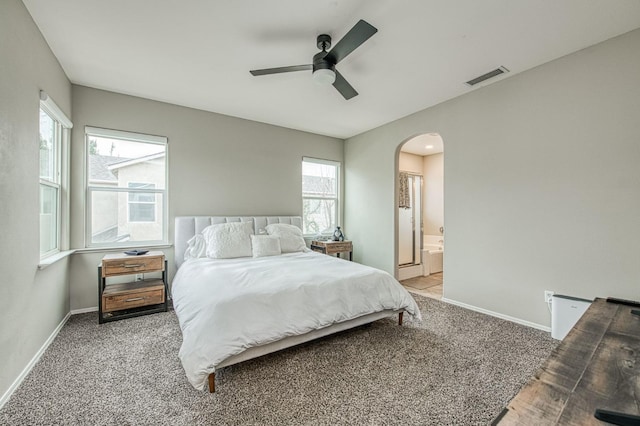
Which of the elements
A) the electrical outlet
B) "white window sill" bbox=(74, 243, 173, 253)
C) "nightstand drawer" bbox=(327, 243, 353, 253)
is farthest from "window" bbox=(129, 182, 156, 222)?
the electrical outlet

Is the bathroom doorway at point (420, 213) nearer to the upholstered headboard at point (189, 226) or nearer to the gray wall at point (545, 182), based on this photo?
the gray wall at point (545, 182)

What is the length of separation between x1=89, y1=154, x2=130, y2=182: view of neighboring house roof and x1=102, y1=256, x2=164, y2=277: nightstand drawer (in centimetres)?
115

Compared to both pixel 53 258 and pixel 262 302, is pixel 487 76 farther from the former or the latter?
pixel 53 258

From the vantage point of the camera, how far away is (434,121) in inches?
151

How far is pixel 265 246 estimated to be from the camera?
144 inches

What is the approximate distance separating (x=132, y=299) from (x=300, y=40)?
3245 mm

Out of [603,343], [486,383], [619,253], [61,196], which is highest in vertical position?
[61,196]

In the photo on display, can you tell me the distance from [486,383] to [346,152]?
14.4 feet

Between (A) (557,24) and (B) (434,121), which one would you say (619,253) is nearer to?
(A) (557,24)

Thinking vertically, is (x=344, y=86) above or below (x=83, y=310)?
above

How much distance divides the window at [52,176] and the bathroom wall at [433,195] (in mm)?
6172

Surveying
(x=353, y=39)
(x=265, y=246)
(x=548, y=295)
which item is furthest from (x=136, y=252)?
(x=548, y=295)

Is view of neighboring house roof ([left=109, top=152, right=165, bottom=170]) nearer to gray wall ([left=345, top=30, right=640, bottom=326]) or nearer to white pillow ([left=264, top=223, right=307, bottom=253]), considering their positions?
white pillow ([left=264, top=223, right=307, bottom=253])

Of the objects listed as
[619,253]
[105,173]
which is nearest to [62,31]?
[105,173]
